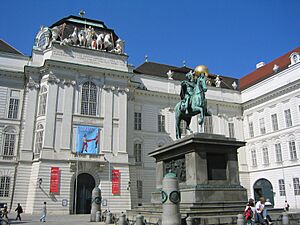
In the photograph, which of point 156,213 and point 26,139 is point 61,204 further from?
point 156,213

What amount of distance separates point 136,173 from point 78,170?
7.01 meters

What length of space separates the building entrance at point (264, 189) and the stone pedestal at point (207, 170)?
82.4 ft

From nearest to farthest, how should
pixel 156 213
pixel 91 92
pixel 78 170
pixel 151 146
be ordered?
pixel 156 213, pixel 78 170, pixel 91 92, pixel 151 146

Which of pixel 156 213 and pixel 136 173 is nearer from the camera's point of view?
pixel 156 213

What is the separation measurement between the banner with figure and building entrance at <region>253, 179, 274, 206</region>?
20.5 m

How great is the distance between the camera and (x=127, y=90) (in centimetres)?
3369

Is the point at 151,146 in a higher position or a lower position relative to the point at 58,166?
higher

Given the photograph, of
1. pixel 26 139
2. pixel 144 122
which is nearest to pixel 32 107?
pixel 26 139

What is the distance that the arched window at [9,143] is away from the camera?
30066 millimetres

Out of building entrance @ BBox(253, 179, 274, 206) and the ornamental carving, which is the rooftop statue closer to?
the ornamental carving

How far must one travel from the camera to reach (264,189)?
37594 millimetres

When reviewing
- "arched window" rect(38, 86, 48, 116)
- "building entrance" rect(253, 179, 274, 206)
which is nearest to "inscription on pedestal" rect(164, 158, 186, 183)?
"arched window" rect(38, 86, 48, 116)

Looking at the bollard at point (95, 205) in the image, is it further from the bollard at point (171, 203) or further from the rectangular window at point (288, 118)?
the rectangular window at point (288, 118)

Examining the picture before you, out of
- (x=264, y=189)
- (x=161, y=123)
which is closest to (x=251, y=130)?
(x=264, y=189)
